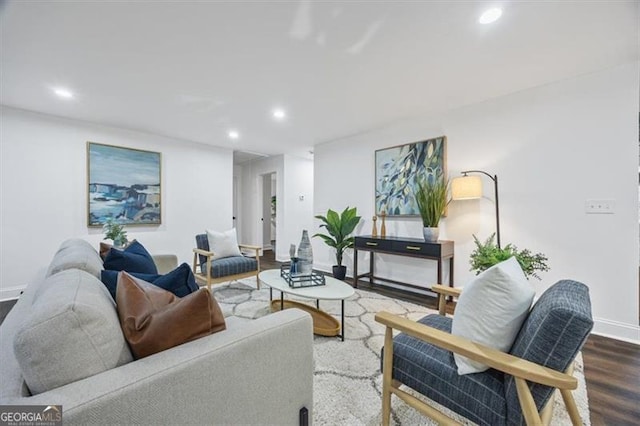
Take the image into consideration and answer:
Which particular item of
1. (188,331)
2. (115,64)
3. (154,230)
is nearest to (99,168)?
(154,230)

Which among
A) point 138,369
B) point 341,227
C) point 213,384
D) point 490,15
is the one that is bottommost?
point 213,384

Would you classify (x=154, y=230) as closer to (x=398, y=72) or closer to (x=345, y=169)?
(x=345, y=169)

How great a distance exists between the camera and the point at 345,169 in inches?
177

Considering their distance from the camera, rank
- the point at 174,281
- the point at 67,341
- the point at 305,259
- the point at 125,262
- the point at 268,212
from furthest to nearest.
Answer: the point at 268,212 → the point at 305,259 → the point at 125,262 → the point at 174,281 → the point at 67,341

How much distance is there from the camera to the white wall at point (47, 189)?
324 centimetres

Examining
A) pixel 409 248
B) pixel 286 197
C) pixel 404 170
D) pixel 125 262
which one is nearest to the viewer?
pixel 125 262

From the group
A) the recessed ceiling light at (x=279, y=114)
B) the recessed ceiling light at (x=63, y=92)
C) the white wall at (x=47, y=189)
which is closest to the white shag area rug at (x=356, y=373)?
the recessed ceiling light at (x=279, y=114)

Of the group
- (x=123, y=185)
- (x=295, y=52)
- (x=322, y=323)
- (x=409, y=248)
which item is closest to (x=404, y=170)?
(x=409, y=248)

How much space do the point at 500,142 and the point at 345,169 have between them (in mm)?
2225

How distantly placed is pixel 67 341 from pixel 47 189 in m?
4.09

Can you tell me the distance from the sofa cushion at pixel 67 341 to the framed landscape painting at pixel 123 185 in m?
3.84

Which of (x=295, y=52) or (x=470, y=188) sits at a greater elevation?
(x=295, y=52)

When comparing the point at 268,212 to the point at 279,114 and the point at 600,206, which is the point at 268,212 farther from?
the point at 600,206

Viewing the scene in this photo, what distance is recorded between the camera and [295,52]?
2.13m
